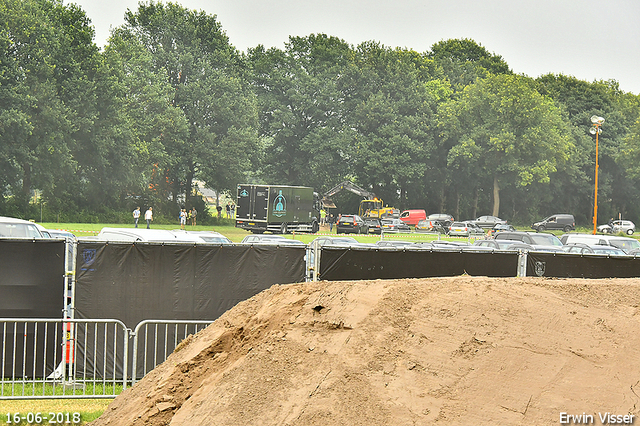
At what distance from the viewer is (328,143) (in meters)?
65.9

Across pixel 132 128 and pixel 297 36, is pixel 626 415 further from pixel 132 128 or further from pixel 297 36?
pixel 297 36

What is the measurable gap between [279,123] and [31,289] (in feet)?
195

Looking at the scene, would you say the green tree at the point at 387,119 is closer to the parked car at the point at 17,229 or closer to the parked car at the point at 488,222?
the parked car at the point at 488,222

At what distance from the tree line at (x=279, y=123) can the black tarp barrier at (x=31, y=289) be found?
40060mm

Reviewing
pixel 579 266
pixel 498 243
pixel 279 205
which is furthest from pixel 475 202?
pixel 579 266

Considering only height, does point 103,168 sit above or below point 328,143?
below

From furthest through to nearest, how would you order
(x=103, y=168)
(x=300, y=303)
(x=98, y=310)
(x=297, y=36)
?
(x=297, y=36), (x=103, y=168), (x=98, y=310), (x=300, y=303)

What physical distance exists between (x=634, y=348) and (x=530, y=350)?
95 centimetres

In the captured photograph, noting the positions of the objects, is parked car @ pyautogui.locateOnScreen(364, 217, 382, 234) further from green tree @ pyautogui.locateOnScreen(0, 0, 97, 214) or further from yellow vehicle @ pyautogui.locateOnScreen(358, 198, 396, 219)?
green tree @ pyautogui.locateOnScreen(0, 0, 97, 214)

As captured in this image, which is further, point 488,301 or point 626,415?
point 488,301

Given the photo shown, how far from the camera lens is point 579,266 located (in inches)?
460

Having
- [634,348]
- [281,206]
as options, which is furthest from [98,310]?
[281,206]

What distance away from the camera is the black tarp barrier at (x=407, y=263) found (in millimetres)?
9922

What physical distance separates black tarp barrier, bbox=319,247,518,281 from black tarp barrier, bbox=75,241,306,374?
59cm
